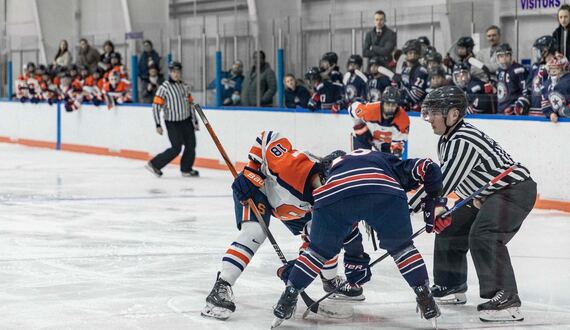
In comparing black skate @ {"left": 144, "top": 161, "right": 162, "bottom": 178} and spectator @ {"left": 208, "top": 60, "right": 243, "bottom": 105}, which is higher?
spectator @ {"left": 208, "top": 60, "right": 243, "bottom": 105}

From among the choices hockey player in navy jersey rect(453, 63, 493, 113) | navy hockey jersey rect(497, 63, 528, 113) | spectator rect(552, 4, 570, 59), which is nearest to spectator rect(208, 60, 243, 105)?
hockey player in navy jersey rect(453, 63, 493, 113)

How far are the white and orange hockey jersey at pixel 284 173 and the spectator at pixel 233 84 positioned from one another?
924 cm

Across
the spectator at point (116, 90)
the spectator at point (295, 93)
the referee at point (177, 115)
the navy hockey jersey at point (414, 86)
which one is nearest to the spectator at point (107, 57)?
the spectator at point (116, 90)

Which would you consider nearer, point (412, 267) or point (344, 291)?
point (412, 267)

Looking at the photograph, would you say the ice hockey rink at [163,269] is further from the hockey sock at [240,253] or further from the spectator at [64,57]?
the spectator at [64,57]

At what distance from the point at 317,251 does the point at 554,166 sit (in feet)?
17.6

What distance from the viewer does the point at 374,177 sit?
14.4 feet

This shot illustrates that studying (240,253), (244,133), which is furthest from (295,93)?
(240,253)

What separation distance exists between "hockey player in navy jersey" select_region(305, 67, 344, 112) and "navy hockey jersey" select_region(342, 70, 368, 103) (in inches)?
9.5

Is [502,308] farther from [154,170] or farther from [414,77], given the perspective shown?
[154,170]

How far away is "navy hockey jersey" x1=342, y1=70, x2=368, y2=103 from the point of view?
38.9ft

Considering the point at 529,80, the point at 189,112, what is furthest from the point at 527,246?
the point at 189,112

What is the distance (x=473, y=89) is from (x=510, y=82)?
1.62 ft

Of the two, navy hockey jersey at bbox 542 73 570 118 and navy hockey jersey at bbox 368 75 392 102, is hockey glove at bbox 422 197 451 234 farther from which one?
navy hockey jersey at bbox 368 75 392 102
